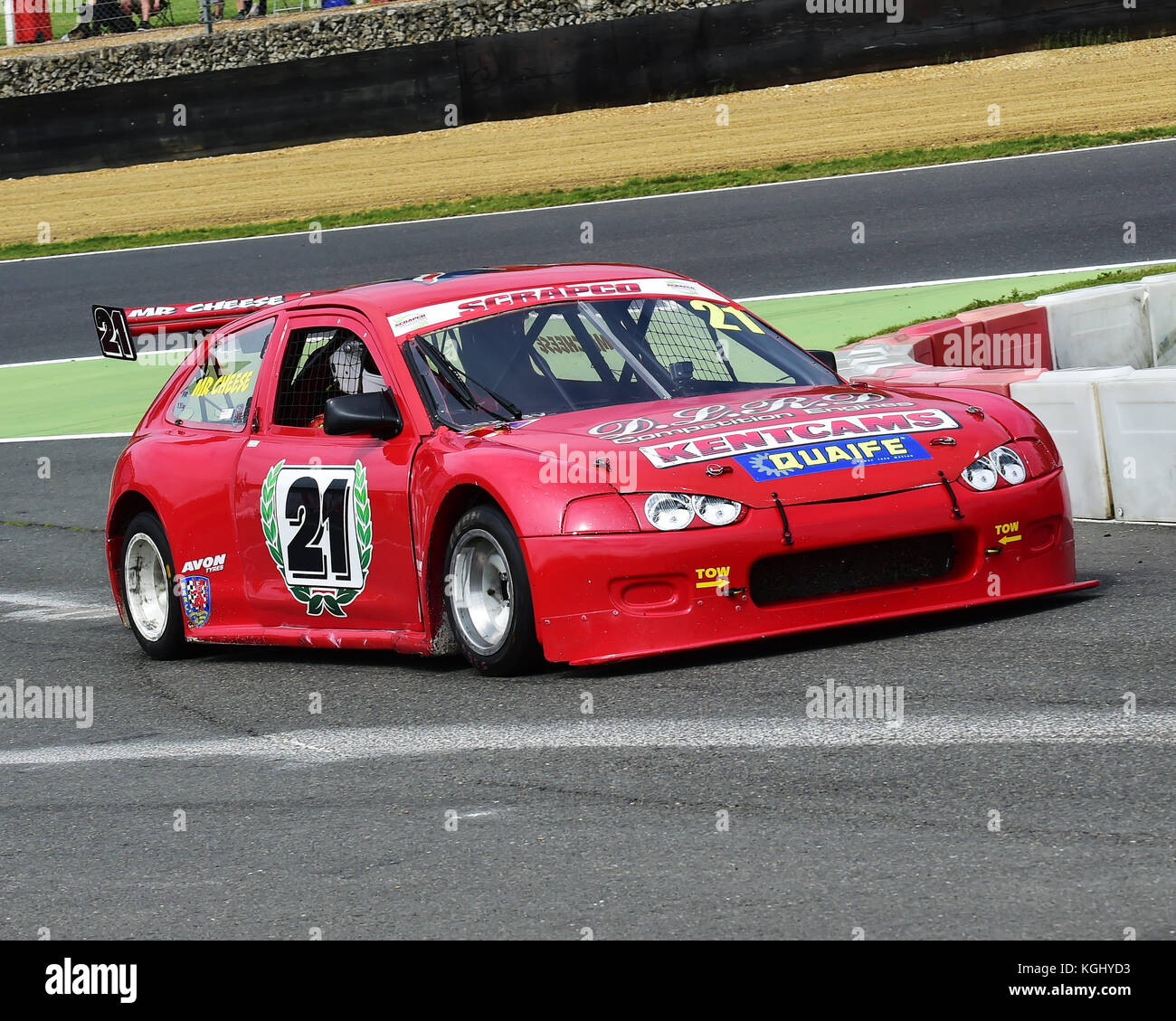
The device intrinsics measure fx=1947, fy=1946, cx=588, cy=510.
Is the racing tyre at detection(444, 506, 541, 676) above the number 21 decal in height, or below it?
below

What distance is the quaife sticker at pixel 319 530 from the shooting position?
22.8 feet

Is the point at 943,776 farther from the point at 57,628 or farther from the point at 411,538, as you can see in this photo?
the point at 57,628

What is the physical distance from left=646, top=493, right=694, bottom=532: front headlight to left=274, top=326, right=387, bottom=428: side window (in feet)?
5.49

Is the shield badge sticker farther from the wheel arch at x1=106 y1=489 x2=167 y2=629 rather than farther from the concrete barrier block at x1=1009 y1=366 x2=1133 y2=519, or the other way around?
the concrete barrier block at x1=1009 y1=366 x2=1133 y2=519

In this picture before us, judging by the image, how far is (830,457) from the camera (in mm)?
6262

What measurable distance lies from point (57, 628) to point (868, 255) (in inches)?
377

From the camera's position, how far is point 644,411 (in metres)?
6.72

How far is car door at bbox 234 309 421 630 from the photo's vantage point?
22.4 feet

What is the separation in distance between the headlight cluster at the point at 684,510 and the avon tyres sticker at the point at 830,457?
0.15 m

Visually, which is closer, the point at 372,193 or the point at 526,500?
the point at 526,500
